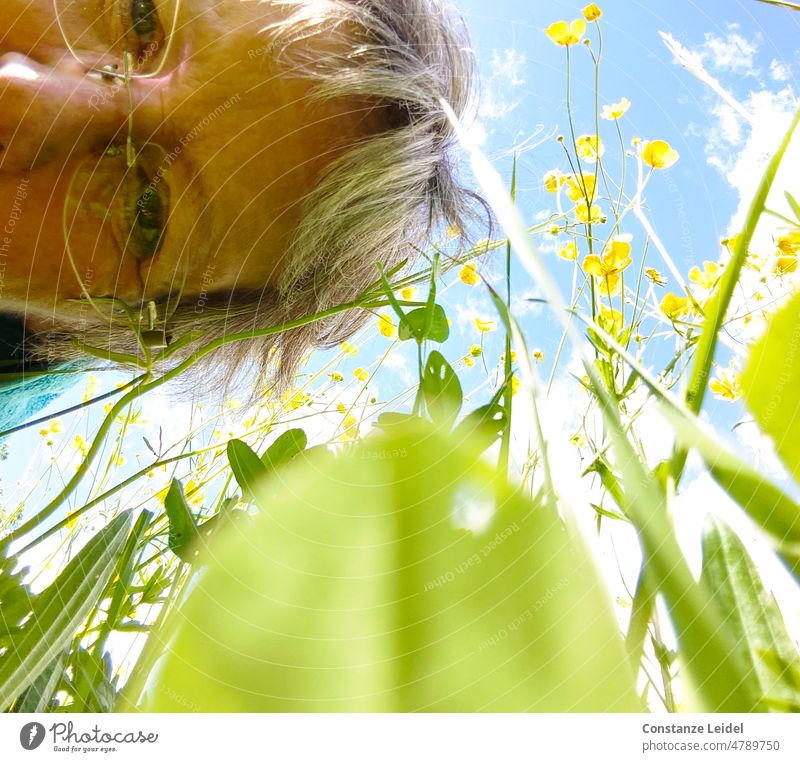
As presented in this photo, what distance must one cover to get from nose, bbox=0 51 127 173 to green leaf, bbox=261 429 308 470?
0.62ft

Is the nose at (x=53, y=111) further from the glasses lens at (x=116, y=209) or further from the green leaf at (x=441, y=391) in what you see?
the green leaf at (x=441, y=391)

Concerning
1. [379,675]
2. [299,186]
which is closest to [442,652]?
[379,675]

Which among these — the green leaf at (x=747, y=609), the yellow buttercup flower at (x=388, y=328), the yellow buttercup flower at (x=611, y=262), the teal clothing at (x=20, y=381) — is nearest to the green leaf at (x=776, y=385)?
the green leaf at (x=747, y=609)

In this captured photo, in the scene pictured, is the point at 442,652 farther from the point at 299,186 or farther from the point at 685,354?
the point at 299,186

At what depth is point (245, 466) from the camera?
25cm

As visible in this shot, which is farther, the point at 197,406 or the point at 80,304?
the point at 197,406

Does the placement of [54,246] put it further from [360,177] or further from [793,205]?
[793,205]

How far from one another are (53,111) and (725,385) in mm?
356

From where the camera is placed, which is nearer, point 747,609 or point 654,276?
point 747,609

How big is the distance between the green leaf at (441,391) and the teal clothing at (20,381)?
310mm

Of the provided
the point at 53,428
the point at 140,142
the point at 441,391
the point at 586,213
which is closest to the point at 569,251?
the point at 586,213

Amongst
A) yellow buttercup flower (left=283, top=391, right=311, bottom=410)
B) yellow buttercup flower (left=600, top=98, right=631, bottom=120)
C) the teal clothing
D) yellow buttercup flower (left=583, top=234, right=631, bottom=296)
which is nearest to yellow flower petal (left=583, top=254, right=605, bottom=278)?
yellow buttercup flower (left=583, top=234, right=631, bottom=296)

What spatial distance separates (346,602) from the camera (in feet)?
0.67

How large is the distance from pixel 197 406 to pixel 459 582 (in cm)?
37
